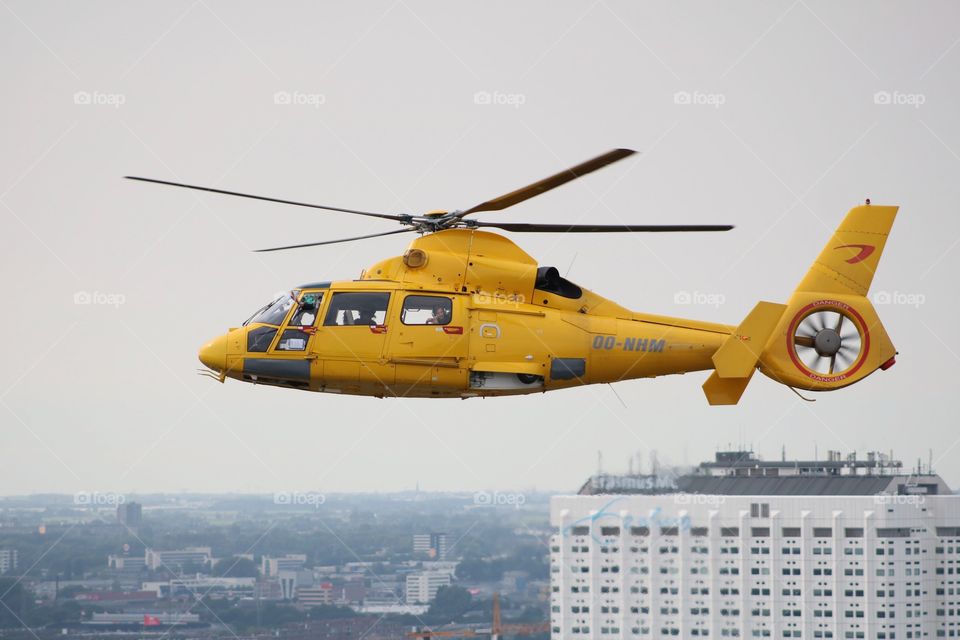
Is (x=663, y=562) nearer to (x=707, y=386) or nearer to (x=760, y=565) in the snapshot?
(x=760, y=565)

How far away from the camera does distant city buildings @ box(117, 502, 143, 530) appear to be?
351 feet

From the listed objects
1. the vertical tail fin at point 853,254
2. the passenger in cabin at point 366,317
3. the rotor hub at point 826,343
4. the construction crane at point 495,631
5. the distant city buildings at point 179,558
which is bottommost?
the construction crane at point 495,631

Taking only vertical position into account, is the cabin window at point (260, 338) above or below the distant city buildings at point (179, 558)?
above

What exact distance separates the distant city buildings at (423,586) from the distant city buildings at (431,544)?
2.74 metres

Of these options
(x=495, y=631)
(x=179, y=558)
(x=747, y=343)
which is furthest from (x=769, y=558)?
(x=747, y=343)

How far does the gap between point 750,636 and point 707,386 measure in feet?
269

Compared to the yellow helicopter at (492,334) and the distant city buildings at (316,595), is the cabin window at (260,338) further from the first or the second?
the distant city buildings at (316,595)

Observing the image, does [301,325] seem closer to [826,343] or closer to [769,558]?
[826,343]

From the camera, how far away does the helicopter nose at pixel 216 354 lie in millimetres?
26625

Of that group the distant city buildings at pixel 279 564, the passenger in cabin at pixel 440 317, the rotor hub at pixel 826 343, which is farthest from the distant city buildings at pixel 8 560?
the rotor hub at pixel 826 343

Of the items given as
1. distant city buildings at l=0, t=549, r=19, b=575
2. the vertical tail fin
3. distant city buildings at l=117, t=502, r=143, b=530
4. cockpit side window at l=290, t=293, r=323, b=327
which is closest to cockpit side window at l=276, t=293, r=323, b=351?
cockpit side window at l=290, t=293, r=323, b=327

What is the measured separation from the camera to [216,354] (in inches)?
1049

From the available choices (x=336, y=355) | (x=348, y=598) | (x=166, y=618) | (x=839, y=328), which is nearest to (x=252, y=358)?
(x=336, y=355)

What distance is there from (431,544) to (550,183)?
101134 mm
